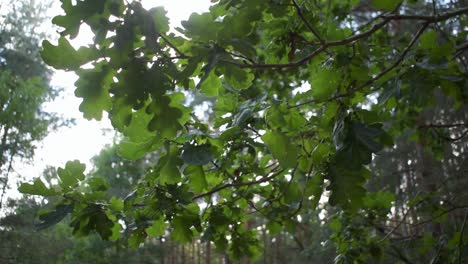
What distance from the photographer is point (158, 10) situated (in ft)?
4.04

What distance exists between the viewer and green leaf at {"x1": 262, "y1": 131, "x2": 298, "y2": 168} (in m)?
1.65

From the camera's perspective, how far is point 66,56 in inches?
52.4

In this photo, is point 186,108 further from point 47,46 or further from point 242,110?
point 47,46

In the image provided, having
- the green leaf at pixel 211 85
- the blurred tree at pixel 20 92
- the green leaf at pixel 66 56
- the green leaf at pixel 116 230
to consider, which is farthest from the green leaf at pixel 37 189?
the blurred tree at pixel 20 92

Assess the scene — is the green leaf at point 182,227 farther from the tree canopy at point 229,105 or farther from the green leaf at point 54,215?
the green leaf at point 54,215

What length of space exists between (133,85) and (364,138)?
2.82 feet

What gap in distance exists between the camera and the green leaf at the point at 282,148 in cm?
165

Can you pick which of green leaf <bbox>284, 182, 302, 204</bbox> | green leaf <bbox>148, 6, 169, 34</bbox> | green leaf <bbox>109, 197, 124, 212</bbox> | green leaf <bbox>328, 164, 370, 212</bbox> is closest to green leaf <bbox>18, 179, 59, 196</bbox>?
green leaf <bbox>109, 197, 124, 212</bbox>

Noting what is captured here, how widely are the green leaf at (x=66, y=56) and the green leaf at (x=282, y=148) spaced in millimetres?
769

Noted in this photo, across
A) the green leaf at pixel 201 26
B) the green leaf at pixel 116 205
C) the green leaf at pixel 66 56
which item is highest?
the green leaf at pixel 66 56

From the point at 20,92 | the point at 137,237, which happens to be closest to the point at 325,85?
the point at 137,237

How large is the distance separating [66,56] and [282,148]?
0.89m

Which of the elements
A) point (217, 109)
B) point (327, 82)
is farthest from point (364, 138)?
point (217, 109)

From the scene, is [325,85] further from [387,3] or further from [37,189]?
[37,189]
